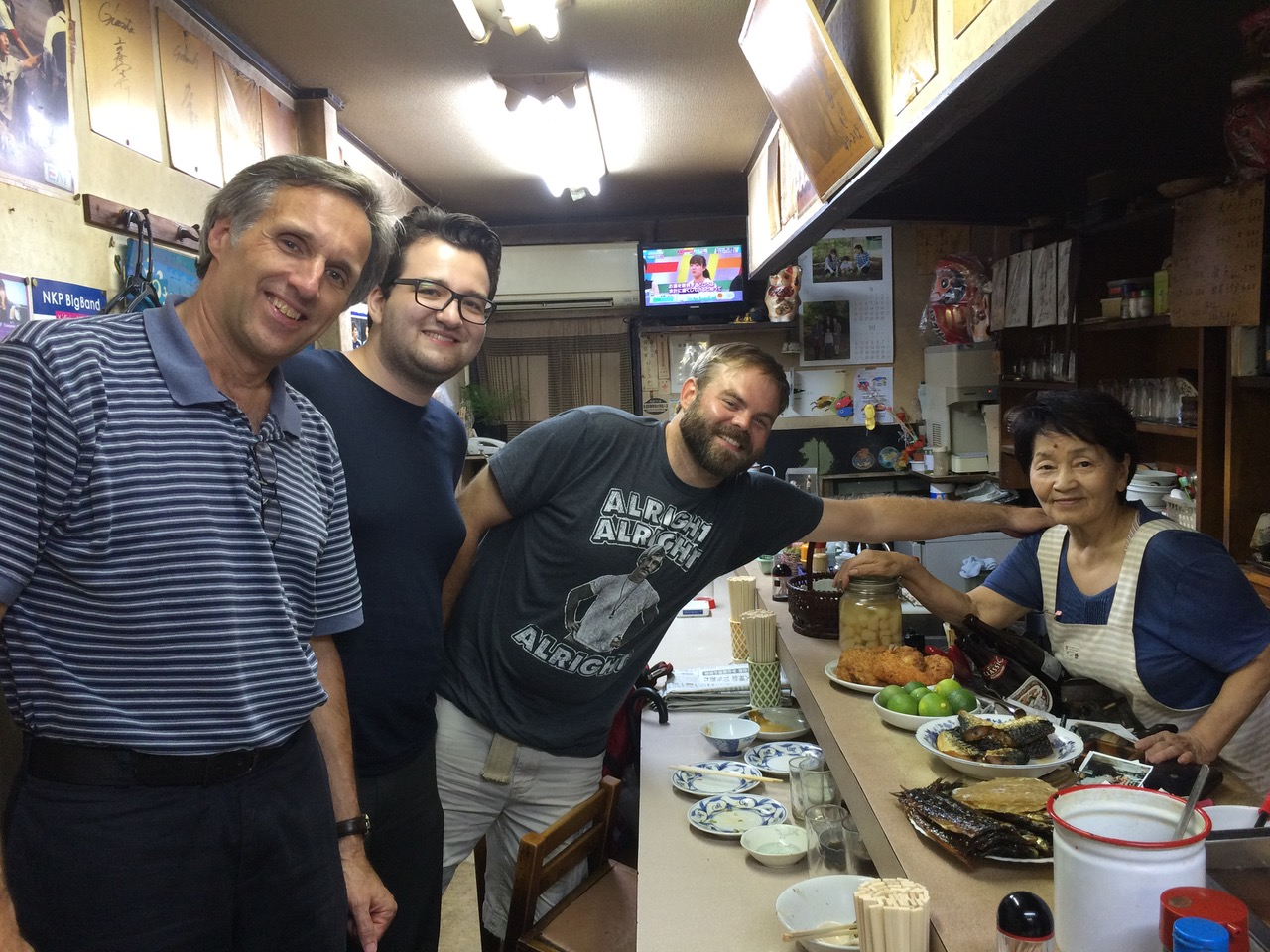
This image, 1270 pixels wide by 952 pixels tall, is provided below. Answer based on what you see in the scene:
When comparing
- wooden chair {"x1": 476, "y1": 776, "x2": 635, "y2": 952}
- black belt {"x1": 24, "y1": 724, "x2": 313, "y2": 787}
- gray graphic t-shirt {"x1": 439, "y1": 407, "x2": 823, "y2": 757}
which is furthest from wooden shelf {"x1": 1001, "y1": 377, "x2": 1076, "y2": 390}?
black belt {"x1": 24, "y1": 724, "x2": 313, "y2": 787}

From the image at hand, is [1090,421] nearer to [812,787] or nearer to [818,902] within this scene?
[812,787]

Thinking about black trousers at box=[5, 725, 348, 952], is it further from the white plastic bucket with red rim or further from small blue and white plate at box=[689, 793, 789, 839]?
the white plastic bucket with red rim

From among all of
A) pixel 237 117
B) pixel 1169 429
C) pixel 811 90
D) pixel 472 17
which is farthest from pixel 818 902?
pixel 237 117

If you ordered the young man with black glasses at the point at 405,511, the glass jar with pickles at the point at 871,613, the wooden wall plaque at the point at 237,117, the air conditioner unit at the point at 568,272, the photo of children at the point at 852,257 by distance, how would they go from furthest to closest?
the air conditioner unit at the point at 568,272, the photo of children at the point at 852,257, the wooden wall plaque at the point at 237,117, the glass jar with pickles at the point at 871,613, the young man with black glasses at the point at 405,511

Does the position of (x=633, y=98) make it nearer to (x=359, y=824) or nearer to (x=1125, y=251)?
(x=1125, y=251)

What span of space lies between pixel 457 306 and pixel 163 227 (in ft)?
4.52

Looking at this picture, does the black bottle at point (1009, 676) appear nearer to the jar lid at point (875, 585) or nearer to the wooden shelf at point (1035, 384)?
the jar lid at point (875, 585)

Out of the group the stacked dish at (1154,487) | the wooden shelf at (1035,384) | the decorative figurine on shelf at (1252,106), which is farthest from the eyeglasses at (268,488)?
the wooden shelf at (1035,384)

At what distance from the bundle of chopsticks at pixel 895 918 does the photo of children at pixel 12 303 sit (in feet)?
6.78

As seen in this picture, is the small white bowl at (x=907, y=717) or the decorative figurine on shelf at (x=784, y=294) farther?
the decorative figurine on shelf at (x=784, y=294)

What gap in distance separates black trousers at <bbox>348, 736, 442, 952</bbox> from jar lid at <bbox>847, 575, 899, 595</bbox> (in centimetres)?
110

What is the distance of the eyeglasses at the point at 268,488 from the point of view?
54.3 inches

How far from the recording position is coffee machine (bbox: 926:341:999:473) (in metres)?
5.26

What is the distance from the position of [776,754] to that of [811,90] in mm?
1743
